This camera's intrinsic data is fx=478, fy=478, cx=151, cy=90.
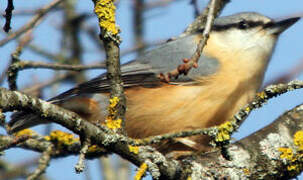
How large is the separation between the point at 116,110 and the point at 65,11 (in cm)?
359

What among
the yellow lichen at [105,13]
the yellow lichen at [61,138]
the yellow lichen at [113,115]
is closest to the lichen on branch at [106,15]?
the yellow lichen at [105,13]

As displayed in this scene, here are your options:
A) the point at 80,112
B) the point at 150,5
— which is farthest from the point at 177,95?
the point at 150,5

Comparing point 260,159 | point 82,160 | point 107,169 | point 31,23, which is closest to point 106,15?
point 82,160

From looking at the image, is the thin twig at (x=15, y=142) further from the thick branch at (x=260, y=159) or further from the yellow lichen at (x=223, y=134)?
the yellow lichen at (x=223, y=134)

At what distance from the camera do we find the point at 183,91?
379 centimetres

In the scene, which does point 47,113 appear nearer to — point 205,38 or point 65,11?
point 205,38

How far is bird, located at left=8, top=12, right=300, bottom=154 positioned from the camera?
372 centimetres

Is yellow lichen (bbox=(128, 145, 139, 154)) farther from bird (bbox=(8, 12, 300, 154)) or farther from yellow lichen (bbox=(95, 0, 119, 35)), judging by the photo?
bird (bbox=(8, 12, 300, 154))

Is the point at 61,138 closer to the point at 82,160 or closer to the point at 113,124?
the point at 113,124

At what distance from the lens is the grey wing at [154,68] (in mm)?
3807

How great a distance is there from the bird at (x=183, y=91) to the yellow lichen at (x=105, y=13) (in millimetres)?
1150

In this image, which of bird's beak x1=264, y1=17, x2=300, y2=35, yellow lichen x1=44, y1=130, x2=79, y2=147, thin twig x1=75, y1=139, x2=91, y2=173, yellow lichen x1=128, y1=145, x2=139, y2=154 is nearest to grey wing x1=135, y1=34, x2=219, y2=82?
bird's beak x1=264, y1=17, x2=300, y2=35

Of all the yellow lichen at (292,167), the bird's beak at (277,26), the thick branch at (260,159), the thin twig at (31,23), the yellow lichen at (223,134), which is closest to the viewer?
the yellow lichen at (223,134)

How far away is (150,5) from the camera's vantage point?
220 inches
